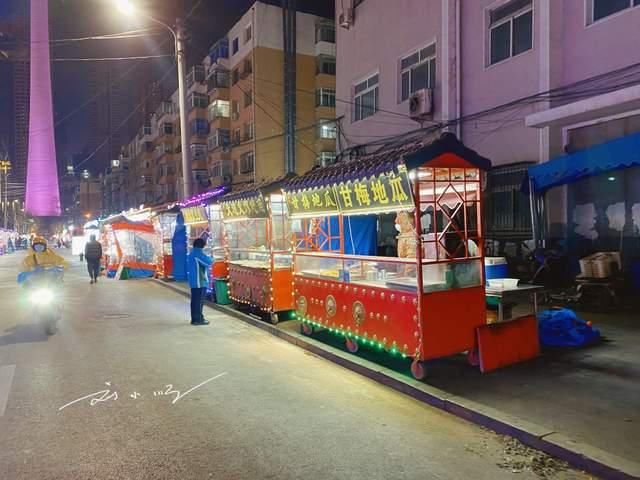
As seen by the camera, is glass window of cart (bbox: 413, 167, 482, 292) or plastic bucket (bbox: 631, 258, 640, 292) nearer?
glass window of cart (bbox: 413, 167, 482, 292)

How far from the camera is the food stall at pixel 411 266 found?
20.0 ft

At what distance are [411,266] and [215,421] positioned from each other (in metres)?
3.42

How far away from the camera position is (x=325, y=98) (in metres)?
36.1

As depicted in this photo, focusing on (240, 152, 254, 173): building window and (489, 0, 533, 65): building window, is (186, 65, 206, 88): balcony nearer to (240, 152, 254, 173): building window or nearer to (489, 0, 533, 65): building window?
(240, 152, 254, 173): building window

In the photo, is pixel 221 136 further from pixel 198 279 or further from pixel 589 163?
pixel 589 163

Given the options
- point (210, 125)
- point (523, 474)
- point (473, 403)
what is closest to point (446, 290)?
point (473, 403)

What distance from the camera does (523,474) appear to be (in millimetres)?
3885

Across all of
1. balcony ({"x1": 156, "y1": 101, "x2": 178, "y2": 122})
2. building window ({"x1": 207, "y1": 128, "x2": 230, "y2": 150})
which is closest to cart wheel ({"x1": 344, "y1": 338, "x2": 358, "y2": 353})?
building window ({"x1": 207, "y1": 128, "x2": 230, "y2": 150})

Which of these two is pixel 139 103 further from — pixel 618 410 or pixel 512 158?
pixel 618 410

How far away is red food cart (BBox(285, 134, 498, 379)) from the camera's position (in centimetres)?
608

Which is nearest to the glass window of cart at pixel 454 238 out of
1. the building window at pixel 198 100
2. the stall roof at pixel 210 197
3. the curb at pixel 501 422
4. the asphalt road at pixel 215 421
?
the curb at pixel 501 422

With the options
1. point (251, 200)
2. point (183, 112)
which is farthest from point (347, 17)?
point (251, 200)

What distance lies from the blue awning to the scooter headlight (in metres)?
11.0

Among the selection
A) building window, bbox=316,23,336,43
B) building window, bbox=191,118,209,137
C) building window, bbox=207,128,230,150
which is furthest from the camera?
building window, bbox=191,118,209,137
